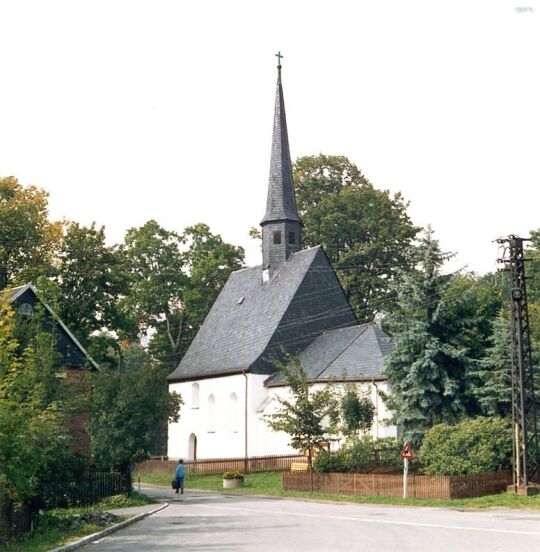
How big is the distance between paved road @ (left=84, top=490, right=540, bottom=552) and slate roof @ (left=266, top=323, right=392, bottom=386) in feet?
50.0

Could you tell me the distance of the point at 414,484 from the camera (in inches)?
1187

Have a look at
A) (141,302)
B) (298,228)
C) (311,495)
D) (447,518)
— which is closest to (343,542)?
(447,518)

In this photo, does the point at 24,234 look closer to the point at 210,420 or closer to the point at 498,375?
the point at 210,420

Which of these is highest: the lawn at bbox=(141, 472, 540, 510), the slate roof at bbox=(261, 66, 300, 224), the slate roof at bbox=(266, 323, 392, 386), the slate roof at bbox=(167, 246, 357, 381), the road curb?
the slate roof at bbox=(261, 66, 300, 224)

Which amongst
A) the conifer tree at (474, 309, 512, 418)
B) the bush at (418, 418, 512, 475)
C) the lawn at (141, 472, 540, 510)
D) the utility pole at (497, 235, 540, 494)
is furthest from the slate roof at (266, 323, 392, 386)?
the utility pole at (497, 235, 540, 494)

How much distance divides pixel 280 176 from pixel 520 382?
1086 inches

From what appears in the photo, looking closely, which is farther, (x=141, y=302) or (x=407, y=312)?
(x=141, y=302)

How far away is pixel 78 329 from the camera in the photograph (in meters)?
49.4

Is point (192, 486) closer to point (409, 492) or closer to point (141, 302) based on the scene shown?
point (409, 492)

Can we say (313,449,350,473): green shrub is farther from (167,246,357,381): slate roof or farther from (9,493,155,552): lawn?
(167,246,357,381): slate roof

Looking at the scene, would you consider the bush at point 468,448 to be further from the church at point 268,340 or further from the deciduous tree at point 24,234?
the deciduous tree at point 24,234

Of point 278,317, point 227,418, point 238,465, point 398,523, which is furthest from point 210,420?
point 398,523

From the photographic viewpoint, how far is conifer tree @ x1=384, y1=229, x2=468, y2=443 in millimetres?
34781

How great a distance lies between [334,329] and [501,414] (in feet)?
62.6
